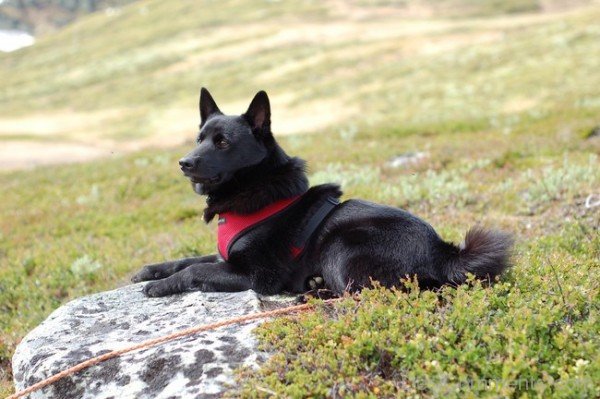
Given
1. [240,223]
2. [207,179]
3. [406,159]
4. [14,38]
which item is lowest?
[406,159]

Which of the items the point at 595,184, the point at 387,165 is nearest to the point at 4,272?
the point at 387,165

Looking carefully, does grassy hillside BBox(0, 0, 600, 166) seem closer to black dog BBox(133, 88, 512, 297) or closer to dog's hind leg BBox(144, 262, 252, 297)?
black dog BBox(133, 88, 512, 297)

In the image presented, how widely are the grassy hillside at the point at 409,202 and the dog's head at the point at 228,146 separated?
68.9 inches

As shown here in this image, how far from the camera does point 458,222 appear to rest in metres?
8.61

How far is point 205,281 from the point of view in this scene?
552 cm

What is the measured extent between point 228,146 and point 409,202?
5.04 meters

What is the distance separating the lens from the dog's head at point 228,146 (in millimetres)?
5609

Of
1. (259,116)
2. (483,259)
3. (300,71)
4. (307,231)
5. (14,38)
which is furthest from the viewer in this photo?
(14,38)

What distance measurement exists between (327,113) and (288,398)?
3040 cm

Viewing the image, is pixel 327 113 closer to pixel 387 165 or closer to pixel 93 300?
pixel 387 165

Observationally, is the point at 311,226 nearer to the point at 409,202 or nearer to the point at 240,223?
the point at 240,223

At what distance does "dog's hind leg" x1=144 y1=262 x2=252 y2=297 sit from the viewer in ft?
18.1

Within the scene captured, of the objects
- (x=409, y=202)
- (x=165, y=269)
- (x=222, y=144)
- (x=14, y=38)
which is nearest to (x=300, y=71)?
(x=409, y=202)

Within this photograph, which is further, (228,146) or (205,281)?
(228,146)
